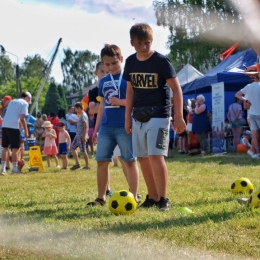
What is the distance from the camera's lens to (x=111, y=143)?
18.6 feet

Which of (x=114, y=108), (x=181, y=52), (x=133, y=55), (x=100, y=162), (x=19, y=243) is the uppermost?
(x=181, y=52)

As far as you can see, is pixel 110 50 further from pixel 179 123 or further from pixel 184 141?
pixel 184 141

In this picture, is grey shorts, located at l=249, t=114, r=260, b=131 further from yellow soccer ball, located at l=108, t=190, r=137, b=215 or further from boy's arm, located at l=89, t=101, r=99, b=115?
yellow soccer ball, located at l=108, t=190, r=137, b=215

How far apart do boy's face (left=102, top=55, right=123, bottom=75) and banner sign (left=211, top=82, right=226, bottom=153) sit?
10.8 meters

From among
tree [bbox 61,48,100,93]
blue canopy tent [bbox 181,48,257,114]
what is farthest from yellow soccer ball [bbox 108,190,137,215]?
tree [bbox 61,48,100,93]

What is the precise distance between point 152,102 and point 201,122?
36.1 ft

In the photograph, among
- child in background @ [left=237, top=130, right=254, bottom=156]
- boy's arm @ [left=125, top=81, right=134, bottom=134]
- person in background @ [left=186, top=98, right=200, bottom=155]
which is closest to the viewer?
boy's arm @ [left=125, top=81, right=134, bottom=134]

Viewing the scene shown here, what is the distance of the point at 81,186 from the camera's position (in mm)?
8125

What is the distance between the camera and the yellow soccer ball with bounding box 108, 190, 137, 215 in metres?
4.91

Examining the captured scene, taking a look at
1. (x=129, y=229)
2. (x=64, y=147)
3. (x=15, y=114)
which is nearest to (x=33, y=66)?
(x=64, y=147)

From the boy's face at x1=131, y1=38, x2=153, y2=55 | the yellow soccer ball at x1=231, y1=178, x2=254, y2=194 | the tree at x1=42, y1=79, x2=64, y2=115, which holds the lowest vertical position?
the yellow soccer ball at x1=231, y1=178, x2=254, y2=194

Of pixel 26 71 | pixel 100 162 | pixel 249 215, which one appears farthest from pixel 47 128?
pixel 26 71

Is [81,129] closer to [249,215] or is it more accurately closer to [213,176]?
[213,176]

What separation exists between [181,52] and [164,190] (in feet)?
102
